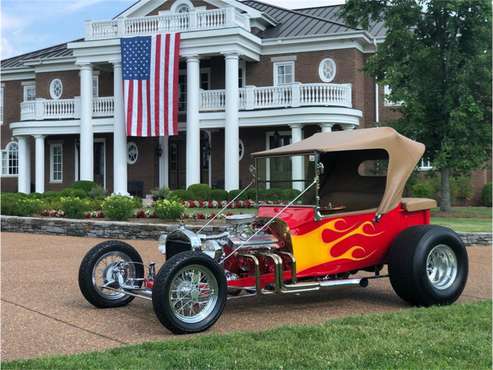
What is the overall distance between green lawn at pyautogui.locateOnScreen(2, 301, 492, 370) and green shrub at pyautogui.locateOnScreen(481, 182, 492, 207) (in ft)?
71.0

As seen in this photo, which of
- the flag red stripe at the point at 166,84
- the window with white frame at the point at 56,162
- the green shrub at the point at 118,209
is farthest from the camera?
the window with white frame at the point at 56,162

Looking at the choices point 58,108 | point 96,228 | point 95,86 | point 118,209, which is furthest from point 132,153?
point 96,228

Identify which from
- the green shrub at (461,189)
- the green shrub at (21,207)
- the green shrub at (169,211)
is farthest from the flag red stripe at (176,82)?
the green shrub at (461,189)

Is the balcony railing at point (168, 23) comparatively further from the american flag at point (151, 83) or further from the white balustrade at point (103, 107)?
the white balustrade at point (103, 107)

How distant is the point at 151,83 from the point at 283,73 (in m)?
6.02

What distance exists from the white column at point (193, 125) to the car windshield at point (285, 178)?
55.6 feet

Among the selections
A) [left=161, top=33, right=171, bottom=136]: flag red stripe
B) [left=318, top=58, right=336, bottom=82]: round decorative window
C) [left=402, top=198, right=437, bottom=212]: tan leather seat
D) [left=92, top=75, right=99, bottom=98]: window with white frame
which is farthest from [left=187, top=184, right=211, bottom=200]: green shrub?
[left=402, top=198, right=437, bottom=212]: tan leather seat

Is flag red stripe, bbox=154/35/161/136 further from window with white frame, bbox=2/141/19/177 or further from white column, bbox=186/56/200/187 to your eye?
window with white frame, bbox=2/141/19/177

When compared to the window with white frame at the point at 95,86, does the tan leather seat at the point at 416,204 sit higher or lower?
lower

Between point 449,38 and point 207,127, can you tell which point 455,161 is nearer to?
point 449,38

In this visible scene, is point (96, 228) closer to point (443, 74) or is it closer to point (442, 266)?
point (442, 266)

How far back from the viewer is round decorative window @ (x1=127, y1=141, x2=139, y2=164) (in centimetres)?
2990

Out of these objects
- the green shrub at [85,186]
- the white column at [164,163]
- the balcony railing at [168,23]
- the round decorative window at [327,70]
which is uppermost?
the balcony railing at [168,23]

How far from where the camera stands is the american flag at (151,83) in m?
25.2
